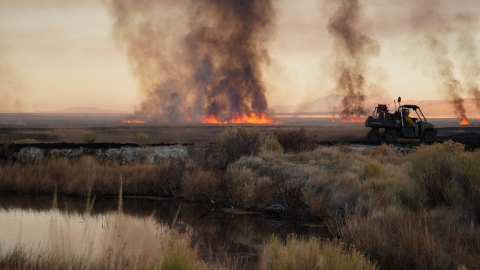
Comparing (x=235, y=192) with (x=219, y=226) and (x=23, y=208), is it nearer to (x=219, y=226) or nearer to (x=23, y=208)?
(x=219, y=226)

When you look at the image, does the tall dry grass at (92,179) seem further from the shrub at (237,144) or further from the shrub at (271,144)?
the shrub at (271,144)

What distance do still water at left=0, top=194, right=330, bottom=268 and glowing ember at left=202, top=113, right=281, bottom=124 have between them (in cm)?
7591

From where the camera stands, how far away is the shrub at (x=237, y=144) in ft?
67.4

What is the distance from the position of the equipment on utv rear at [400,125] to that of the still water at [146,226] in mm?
19595

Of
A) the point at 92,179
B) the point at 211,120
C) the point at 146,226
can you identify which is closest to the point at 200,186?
the point at 92,179

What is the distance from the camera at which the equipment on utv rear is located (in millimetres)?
32719

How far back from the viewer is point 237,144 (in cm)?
2089

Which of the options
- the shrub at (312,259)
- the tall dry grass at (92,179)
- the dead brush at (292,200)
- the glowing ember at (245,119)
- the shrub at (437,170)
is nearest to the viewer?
the shrub at (312,259)

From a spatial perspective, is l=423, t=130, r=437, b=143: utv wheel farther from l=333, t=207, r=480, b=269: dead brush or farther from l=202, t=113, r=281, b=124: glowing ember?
l=202, t=113, r=281, b=124: glowing ember

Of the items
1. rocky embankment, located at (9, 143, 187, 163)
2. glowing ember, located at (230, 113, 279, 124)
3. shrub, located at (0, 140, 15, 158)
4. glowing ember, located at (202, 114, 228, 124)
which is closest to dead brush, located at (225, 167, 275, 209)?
rocky embankment, located at (9, 143, 187, 163)

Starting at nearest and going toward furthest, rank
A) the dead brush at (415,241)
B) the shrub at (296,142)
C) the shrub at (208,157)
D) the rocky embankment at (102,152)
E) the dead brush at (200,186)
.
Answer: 1. the dead brush at (415,241)
2. the dead brush at (200,186)
3. the shrub at (208,157)
4. the rocky embankment at (102,152)
5. the shrub at (296,142)

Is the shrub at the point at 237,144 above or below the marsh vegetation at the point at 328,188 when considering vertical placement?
above

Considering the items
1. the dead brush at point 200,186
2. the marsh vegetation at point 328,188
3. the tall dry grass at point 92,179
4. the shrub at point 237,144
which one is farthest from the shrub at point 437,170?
the tall dry grass at point 92,179

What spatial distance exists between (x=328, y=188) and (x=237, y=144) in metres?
6.30
